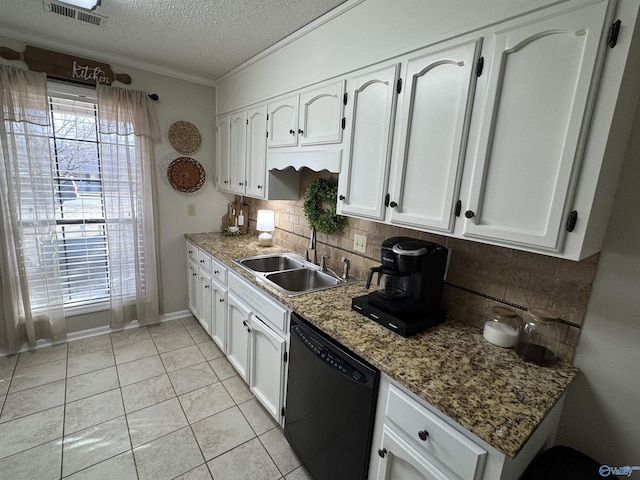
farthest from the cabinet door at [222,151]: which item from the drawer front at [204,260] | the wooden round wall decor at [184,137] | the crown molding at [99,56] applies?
the drawer front at [204,260]

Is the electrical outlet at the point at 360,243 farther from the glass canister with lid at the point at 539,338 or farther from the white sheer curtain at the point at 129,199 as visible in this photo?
the white sheer curtain at the point at 129,199

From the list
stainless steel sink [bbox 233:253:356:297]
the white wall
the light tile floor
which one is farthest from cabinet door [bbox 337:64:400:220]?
the light tile floor

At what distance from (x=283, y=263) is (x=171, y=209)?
4.49 feet

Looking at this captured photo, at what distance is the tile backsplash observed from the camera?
45.7 inches

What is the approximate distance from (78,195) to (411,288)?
9.10 ft

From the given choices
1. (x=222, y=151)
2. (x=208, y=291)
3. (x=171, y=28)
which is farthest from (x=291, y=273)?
(x=171, y=28)

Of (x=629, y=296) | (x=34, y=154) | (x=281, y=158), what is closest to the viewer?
(x=629, y=296)

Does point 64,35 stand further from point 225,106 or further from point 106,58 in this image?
point 225,106


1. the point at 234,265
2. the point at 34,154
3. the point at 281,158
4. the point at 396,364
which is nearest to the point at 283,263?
the point at 234,265

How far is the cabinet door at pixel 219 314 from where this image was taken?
2357 millimetres

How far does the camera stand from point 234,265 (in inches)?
84.2

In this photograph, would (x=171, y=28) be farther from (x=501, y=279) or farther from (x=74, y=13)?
(x=501, y=279)

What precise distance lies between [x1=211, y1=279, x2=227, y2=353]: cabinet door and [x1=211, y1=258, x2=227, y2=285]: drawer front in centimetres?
5

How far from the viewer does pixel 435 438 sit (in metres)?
0.95
